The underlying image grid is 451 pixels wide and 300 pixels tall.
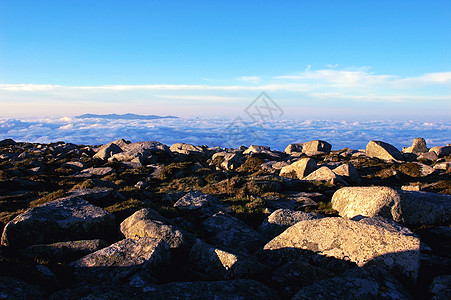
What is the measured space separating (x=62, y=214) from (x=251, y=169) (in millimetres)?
21570

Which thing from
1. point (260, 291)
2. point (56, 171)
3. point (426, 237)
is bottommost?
point (56, 171)

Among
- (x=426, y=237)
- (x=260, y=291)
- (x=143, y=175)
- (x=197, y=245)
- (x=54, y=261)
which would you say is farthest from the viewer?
(x=143, y=175)

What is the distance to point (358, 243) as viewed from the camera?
268 inches

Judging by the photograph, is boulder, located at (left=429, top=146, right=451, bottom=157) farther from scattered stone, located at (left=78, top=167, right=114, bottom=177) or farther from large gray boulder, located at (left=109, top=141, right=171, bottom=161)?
scattered stone, located at (left=78, top=167, right=114, bottom=177)

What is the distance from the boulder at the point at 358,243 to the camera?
20.4 ft

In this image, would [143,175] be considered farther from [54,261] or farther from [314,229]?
[314,229]

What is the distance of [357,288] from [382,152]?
3770 cm

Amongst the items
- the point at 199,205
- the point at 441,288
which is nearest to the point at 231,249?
the point at 441,288

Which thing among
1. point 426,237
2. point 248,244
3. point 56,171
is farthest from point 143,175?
point 426,237

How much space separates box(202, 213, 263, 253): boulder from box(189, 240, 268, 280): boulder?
5.27ft

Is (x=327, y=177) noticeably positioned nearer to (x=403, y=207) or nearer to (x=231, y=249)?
(x=403, y=207)

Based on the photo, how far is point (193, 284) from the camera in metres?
5.24

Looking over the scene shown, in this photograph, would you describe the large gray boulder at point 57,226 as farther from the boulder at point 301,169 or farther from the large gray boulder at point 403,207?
the boulder at point 301,169

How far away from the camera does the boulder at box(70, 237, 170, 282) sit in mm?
6205
